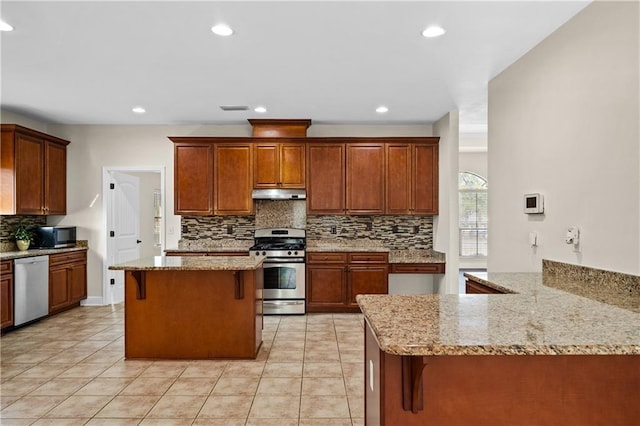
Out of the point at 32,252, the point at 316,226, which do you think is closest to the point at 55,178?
the point at 32,252

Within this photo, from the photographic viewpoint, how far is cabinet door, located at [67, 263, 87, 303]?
18.4 feet

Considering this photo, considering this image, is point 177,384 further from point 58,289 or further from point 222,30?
point 58,289

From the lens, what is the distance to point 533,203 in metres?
3.08

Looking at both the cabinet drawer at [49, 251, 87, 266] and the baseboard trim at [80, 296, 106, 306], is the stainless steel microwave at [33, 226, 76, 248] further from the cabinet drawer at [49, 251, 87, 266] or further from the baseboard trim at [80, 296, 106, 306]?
the baseboard trim at [80, 296, 106, 306]

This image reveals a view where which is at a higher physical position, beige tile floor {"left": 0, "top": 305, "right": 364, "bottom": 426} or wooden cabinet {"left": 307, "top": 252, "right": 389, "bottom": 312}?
wooden cabinet {"left": 307, "top": 252, "right": 389, "bottom": 312}

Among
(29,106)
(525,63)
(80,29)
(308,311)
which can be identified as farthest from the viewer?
(308,311)

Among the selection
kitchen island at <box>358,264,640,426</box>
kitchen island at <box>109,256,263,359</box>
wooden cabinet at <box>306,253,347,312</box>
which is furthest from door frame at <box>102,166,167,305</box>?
kitchen island at <box>358,264,640,426</box>

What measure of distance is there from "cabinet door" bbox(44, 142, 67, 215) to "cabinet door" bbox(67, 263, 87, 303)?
81 cm

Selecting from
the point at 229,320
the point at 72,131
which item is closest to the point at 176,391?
the point at 229,320

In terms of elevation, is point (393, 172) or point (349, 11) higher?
point (349, 11)

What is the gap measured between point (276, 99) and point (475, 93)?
2.18 m

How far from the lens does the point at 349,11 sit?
2.67m

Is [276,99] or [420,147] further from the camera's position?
[420,147]

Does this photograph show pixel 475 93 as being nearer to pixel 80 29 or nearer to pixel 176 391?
pixel 80 29
